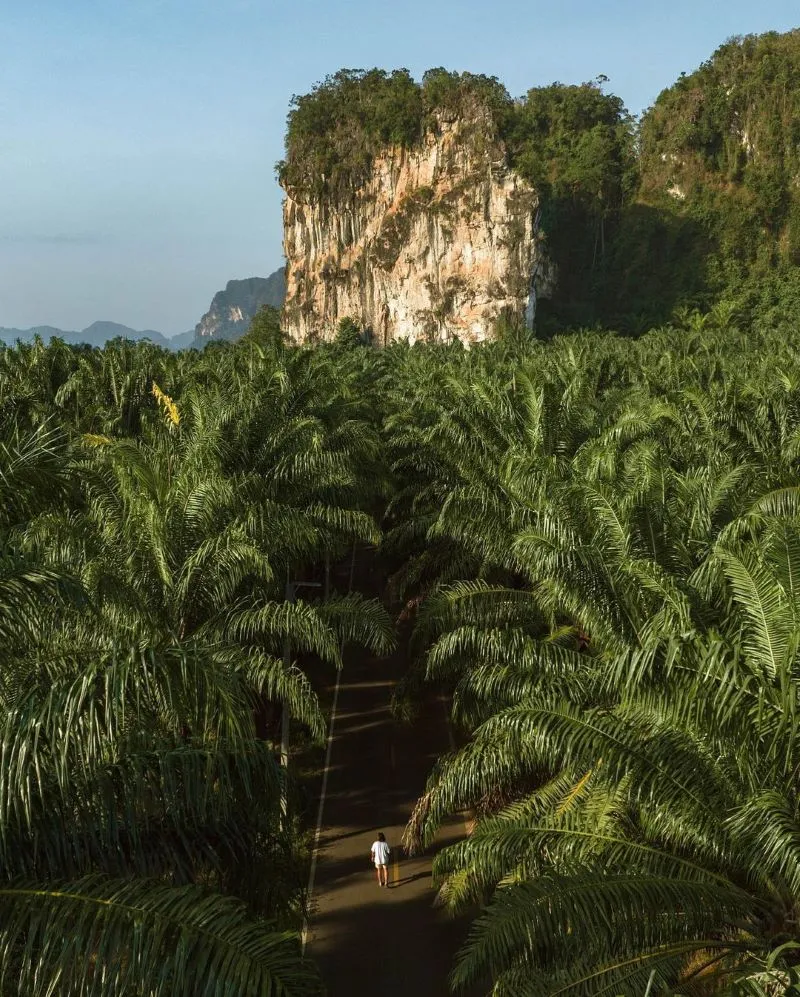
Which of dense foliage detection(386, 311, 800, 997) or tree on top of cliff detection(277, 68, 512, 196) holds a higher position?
tree on top of cliff detection(277, 68, 512, 196)

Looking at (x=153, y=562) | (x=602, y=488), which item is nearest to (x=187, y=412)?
(x=153, y=562)

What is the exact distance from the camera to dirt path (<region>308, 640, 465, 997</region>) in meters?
10.4

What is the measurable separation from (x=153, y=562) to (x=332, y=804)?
631 centimetres

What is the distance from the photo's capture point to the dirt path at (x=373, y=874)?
10.4 meters

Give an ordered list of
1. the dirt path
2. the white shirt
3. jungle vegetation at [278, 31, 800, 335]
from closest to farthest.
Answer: the dirt path → the white shirt → jungle vegetation at [278, 31, 800, 335]

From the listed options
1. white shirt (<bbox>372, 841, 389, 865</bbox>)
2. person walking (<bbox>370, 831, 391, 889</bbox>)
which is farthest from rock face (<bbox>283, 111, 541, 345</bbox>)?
white shirt (<bbox>372, 841, 389, 865</bbox>)

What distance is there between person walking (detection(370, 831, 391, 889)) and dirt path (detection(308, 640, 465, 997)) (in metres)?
0.13

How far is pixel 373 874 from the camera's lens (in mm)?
12297

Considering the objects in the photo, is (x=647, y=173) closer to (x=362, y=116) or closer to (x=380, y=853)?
(x=362, y=116)

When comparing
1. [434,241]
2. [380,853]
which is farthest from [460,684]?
[434,241]

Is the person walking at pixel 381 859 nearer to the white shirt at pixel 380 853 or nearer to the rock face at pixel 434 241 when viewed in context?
the white shirt at pixel 380 853

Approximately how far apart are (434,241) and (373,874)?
2613 inches

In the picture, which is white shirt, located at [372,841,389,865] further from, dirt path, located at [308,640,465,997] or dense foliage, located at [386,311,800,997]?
dense foliage, located at [386,311,800,997]

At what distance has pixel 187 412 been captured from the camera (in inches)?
627
